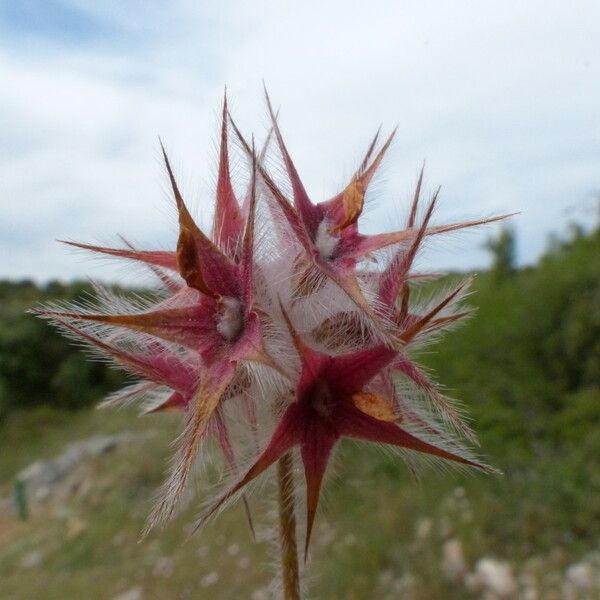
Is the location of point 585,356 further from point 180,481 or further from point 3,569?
point 3,569

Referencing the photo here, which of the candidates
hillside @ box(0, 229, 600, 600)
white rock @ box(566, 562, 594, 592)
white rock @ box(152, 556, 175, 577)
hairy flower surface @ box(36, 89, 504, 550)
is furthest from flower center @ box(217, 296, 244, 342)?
white rock @ box(152, 556, 175, 577)

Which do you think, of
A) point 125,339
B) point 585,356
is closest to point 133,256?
point 125,339

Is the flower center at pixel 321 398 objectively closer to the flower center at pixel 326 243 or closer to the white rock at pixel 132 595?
the flower center at pixel 326 243

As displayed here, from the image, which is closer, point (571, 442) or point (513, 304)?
point (571, 442)

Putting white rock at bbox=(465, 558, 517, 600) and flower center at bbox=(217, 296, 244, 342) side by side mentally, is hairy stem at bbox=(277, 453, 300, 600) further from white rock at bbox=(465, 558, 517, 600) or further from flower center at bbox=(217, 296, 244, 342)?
white rock at bbox=(465, 558, 517, 600)

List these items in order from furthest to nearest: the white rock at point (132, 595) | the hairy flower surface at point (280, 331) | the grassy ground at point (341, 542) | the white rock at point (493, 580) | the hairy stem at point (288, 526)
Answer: the white rock at point (132, 595) < the grassy ground at point (341, 542) < the white rock at point (493, 580) < the hairy stem at point (288, 526) < the hairy flower surface at point (280, 331)

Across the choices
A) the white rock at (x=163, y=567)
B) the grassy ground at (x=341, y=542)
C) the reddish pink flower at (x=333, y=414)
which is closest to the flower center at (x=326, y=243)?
the reddish pink flower at (x=333, y=414)
